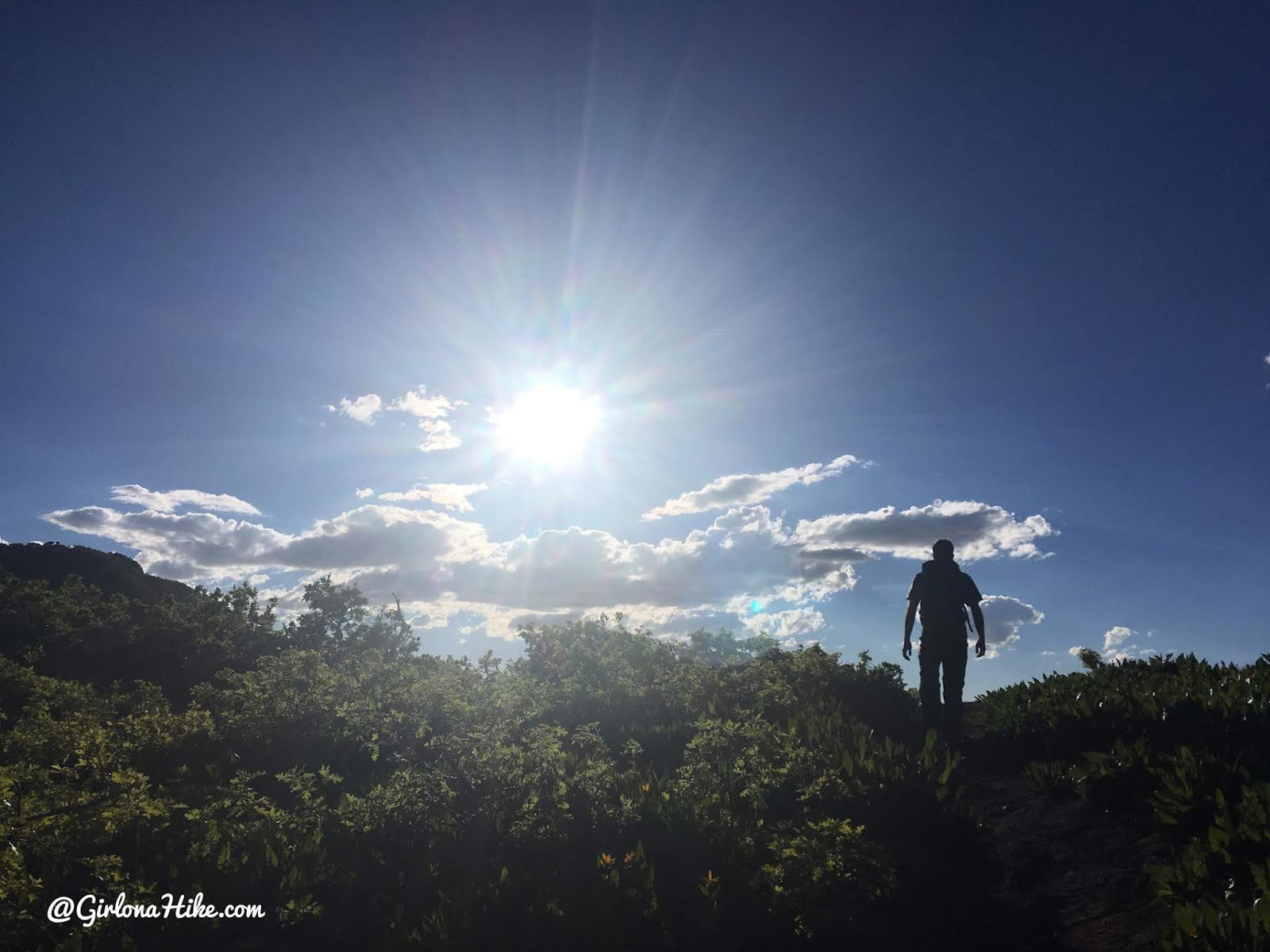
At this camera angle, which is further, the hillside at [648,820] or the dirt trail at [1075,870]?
the hillside at [648,820]

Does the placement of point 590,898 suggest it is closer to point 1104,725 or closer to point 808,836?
point 808,836

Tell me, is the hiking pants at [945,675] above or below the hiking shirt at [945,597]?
below

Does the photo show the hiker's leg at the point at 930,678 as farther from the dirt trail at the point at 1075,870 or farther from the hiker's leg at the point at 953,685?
the dirt trail at the point at 1075,870

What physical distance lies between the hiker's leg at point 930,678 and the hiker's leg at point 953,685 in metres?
0.12

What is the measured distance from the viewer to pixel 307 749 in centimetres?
928

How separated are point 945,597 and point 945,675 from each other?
1043mm

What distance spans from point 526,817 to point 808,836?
2.72 m

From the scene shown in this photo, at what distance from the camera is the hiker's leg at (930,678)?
905 cm

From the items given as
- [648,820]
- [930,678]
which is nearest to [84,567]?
[648,820]

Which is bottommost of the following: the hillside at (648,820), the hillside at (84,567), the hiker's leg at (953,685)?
the hillside at (648,820)

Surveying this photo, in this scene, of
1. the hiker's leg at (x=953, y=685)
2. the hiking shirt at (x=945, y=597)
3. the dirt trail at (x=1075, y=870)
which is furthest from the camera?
the hiking shirt at (x=945, y=597)

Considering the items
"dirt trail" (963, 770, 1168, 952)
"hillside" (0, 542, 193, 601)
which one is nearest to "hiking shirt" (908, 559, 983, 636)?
"dirt trail" (963, 770, 1168, 952)

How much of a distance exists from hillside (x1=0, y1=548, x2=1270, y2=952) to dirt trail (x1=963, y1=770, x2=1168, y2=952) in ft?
0.08

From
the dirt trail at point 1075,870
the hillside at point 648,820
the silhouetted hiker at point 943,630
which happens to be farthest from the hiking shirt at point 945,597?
the dirt trail at point 1075,870
